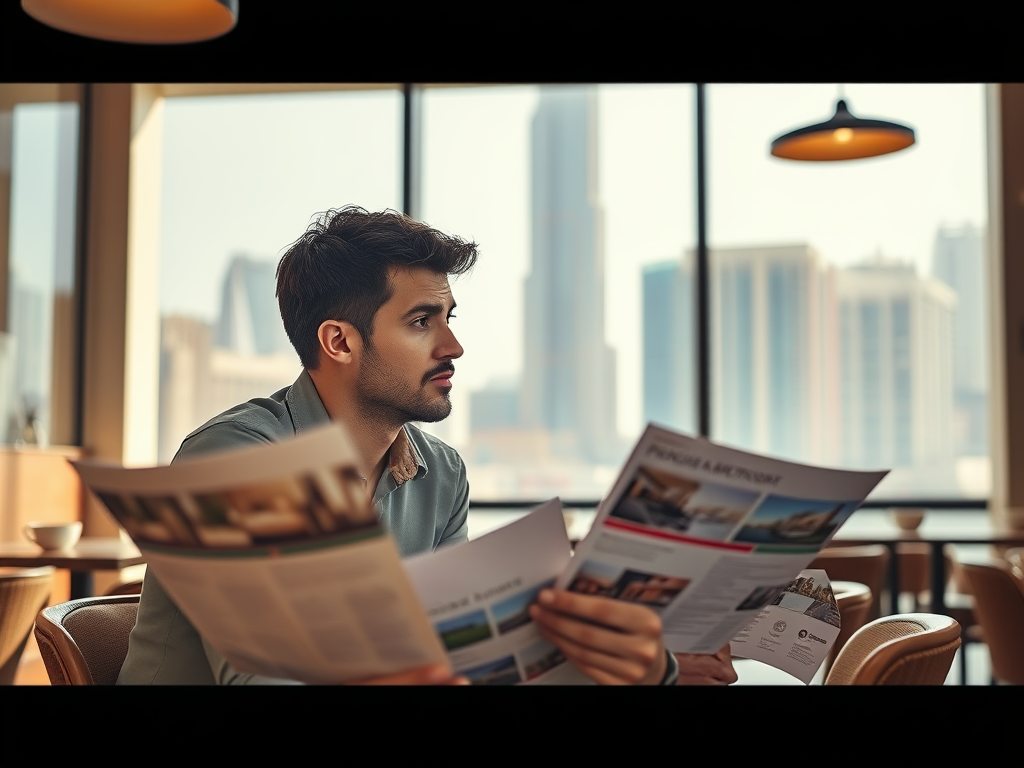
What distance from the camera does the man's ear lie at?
1.52 metres

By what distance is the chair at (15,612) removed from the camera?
2.88 metres

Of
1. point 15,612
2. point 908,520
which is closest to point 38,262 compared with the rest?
point 15,612

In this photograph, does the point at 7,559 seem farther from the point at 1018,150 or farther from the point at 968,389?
the point at 1018,150

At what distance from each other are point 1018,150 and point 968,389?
4.65 ft

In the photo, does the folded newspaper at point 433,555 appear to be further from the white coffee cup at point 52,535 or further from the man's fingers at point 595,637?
the white coffee cup at point 52,535

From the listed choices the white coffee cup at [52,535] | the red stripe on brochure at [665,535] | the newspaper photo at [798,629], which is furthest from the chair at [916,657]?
the white coffee cup at [52,535]

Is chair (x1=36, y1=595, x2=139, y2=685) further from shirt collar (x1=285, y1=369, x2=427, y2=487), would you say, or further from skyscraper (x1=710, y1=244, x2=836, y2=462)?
Answer: skyscraper (x1=710, y1=244, x2=836, y2=462)

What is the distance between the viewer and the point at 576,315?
20.4ft

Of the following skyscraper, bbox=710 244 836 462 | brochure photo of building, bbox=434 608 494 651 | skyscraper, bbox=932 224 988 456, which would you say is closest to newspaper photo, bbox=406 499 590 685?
brochure photo of building, bbox=434 608 494 651

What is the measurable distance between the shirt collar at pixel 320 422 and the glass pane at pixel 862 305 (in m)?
4.87
